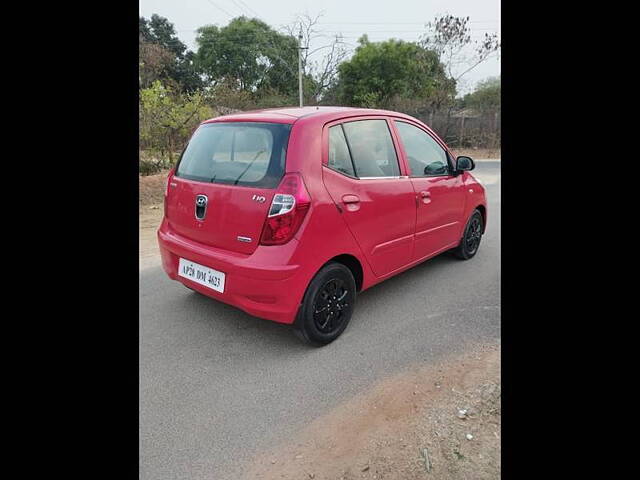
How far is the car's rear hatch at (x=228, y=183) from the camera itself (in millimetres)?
2752

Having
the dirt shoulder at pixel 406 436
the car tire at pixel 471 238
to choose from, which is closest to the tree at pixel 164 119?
the car tire at pixel 471 238

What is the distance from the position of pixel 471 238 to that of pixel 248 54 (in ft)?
103

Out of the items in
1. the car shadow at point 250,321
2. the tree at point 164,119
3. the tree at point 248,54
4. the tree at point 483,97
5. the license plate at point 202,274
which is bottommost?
the car shadow at point 250,321

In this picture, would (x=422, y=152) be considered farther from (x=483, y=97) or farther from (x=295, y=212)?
(x=483, y=97)

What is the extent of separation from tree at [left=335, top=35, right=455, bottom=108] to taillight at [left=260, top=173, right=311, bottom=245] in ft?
73.7

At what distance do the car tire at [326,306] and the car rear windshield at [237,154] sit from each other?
74 cm

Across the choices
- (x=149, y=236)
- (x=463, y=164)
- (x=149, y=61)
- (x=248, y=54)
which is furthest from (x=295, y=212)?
(x=248, y=54)

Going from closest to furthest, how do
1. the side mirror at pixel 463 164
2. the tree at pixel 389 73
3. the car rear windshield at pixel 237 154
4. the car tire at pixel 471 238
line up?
1. the car rear windshield at pixel 237 154
2. the side mirror at pixel 463 164
3. the car tire at pixel 471 238
4. the tree at pixel 389 73

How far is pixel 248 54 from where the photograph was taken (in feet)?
105

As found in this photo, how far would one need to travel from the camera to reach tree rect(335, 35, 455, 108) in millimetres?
24062

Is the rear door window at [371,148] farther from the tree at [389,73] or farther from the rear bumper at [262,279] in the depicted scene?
the tree at [389,73]
